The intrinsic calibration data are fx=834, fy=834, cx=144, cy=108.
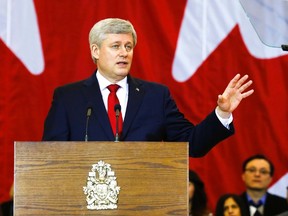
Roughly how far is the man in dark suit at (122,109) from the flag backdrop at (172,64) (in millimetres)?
2290

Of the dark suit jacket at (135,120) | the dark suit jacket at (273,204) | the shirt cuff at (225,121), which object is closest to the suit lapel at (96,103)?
the dark suit jacket at (135,120)

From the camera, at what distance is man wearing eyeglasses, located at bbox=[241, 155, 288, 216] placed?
618 cm

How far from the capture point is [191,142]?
3.63 m

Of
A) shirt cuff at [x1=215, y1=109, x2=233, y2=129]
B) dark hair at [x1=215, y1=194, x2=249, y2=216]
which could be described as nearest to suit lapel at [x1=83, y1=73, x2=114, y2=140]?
shirt cuff at [x1=215, y1=109, x2=233, y2=129]

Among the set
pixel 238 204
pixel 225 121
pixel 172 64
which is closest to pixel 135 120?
pixel 225 121

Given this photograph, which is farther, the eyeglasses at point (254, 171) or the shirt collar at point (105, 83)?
the eyeglasses at point (254, 171)

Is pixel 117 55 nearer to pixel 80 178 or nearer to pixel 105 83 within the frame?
pixel 105 83

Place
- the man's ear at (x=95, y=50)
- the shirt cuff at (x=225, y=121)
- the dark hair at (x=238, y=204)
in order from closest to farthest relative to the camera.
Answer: the shirt cuff at (x=225, y=121)
the man's ear at (x=95, y=50)
the dark hair at (x=238, y=204)

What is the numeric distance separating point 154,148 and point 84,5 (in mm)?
3212

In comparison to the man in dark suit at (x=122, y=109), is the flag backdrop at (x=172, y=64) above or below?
above

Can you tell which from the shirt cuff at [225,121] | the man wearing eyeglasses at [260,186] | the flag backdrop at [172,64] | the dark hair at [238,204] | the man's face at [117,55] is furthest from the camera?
the man wearing eyeglasses at [260,186]

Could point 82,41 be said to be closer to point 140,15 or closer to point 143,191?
point 140,15

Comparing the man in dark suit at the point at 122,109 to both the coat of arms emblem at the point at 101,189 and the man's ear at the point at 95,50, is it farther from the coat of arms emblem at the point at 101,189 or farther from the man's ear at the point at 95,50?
the coat of arms emblem at the point at 101,189

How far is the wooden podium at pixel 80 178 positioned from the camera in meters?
3.08
